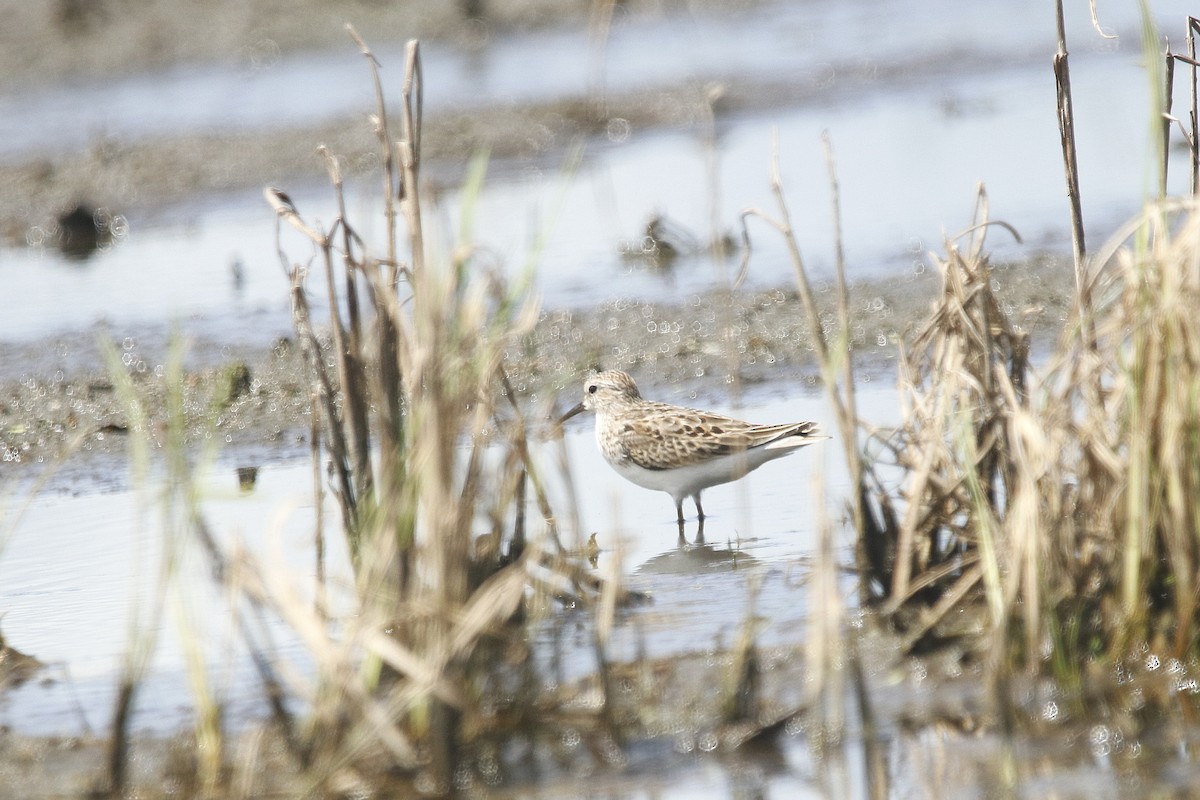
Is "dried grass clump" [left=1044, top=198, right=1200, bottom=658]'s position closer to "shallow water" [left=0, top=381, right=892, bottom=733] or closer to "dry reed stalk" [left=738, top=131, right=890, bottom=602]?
"dry reed stalk" [left=738, top=131, right=890, bottom=602]

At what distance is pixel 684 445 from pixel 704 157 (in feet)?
4.46

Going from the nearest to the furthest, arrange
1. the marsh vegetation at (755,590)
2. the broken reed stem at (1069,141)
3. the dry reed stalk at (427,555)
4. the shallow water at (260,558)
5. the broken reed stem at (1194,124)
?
the dry reed stalk at (427,555), the marsh vegetation at (755,590), the shallow water at (260,558), the broken reed stem at (1194,124), the broken reed stem at (1069,141)

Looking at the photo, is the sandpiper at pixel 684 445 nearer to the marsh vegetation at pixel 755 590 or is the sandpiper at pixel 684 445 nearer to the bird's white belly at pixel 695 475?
the bird's white belly at pixel 695 475

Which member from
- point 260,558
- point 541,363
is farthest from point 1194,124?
point 541,363

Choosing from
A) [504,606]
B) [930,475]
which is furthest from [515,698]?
[930,475]

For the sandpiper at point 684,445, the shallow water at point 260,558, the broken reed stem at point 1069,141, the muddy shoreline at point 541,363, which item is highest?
the broken reed stem at point 1069,141

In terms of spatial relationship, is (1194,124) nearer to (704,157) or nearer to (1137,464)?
(1137,464)

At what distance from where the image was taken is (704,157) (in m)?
7.91

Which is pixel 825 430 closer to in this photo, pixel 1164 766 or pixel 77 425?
pixel 1164 766

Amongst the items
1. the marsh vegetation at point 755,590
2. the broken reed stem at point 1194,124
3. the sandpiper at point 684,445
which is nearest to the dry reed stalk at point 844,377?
the marsh vegetation at point 755,590

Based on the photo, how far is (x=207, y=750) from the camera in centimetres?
463

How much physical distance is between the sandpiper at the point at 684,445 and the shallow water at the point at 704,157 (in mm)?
1346

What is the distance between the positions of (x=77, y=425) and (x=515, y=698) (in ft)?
19.2

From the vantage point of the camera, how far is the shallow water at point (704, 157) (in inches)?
496
